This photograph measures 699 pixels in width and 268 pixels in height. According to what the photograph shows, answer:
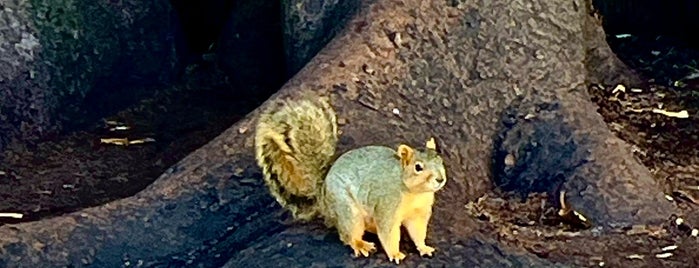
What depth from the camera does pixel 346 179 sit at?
409 centimetres

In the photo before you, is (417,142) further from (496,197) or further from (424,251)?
(424,251)

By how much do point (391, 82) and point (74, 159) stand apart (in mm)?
1797

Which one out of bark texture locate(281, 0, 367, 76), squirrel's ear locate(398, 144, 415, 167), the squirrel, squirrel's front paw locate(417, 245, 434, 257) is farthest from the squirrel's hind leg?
bark texture locate(281, 0, 367, 76)

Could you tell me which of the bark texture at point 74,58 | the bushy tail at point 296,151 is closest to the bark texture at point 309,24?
the bark texture at point 74,58

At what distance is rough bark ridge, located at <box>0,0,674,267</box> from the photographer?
177 inches

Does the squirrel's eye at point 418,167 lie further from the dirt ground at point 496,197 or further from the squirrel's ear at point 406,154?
the dirt ground at point 496,197

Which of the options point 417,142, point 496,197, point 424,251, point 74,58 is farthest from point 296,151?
point 74,58

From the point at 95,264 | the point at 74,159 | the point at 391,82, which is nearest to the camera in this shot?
the point at 95,264

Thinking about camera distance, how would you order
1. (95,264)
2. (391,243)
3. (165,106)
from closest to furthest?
(391,243) → (95,264) → (165,106)

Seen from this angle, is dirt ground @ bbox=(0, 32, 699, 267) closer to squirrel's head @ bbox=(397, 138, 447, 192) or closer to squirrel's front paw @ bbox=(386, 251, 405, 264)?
squirrel's front paw @ bbox=(386, 251, 405, 264)

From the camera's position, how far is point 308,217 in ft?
14.3

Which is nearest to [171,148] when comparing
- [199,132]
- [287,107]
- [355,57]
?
[199,132]

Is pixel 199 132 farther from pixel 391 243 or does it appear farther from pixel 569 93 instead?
pixel 391 243

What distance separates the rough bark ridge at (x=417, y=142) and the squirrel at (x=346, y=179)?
0.07 meters
